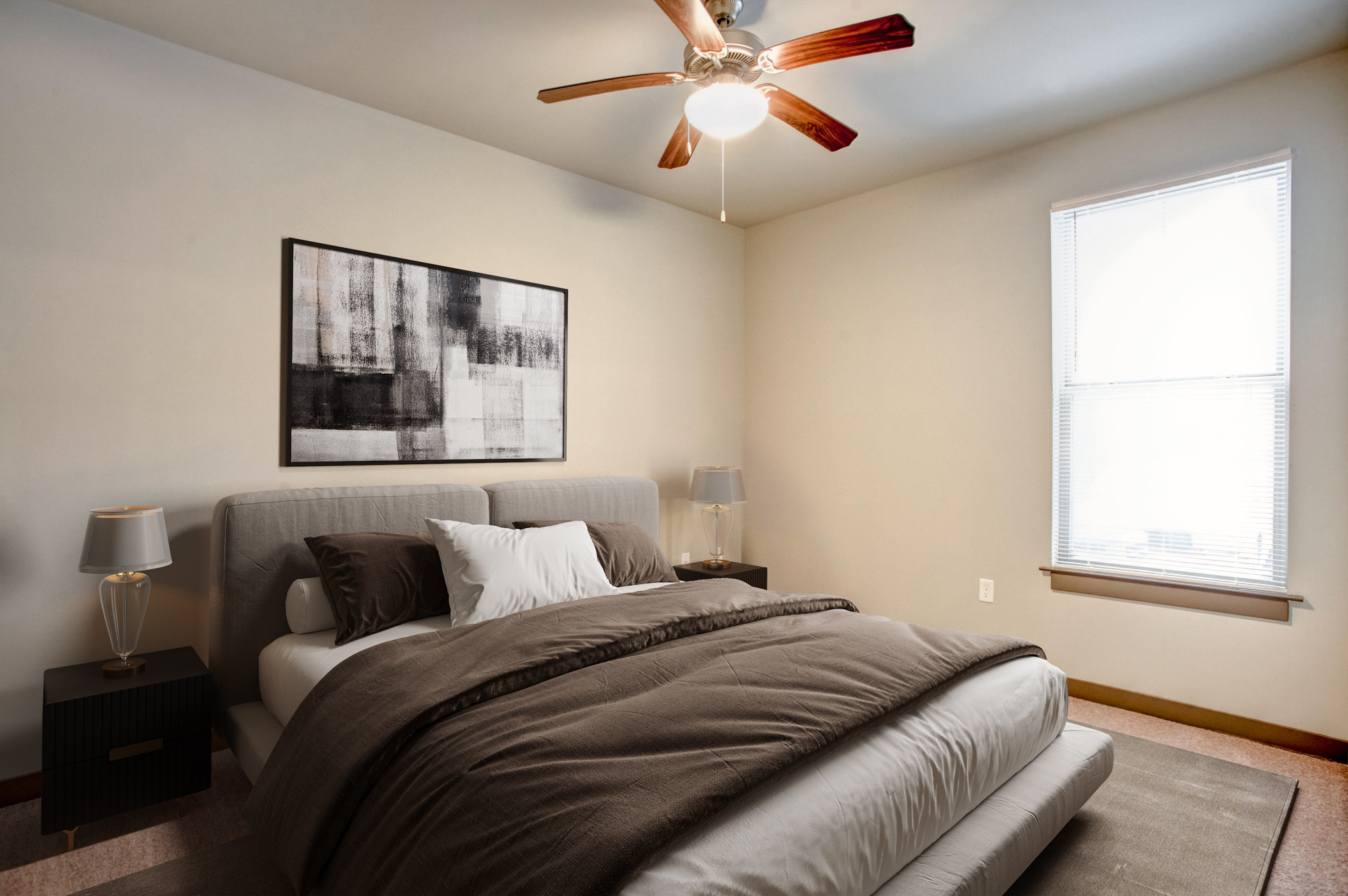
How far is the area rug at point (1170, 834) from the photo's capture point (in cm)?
194

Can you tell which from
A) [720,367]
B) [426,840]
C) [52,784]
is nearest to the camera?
[426,840]

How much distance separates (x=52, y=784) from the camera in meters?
2.09

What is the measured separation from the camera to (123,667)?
7.64ft

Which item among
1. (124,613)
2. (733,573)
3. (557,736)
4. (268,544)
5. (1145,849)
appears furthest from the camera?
(733,573)

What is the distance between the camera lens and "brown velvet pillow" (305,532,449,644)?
2.47 meters

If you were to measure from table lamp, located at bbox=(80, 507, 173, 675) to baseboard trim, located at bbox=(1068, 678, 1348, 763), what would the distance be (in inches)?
152

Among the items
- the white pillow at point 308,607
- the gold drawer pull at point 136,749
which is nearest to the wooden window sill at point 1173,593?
the white pillow at point 308,607

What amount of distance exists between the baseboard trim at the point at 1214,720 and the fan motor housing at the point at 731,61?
3.07 m

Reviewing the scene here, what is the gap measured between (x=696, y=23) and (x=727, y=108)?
310mm

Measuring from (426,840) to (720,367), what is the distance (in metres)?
3.71

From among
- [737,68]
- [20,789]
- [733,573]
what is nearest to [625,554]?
[733,573]

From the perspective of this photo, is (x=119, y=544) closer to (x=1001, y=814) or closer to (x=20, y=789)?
(x=20, y=789)

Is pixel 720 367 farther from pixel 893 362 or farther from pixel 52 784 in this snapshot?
pixel 52 784

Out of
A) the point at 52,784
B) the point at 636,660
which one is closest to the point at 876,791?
the point at 636,660
